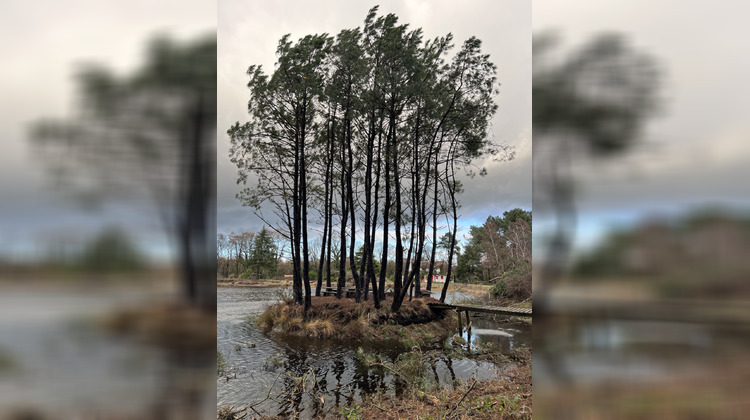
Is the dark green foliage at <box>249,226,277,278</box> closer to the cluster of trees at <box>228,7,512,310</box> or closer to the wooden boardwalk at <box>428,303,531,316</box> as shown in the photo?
the cluster of trees at <box>228,7,512,310</box>

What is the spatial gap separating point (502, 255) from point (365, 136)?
774 cm

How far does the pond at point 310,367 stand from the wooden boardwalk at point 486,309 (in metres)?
0.75

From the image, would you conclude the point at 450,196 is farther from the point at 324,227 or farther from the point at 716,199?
the point at 716,199

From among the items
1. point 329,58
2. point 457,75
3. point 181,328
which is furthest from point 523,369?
point 329,58

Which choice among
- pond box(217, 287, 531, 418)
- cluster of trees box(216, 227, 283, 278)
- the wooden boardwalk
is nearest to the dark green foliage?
cluster of trees box(216, 227, 283, 278)

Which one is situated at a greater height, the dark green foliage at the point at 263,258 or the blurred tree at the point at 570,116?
the blurred tree at the point at 570,116

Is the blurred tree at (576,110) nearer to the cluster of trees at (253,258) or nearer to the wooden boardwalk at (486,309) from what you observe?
the wooden boardwalk at (486,309)

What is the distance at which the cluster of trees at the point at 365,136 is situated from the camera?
28.3 ft

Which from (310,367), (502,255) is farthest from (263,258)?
(502,255)

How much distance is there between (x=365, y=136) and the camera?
32.9 feet

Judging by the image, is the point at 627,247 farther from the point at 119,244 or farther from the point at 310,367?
the point at 310,367

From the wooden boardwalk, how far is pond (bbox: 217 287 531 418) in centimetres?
75

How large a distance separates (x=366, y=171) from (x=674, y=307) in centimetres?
951

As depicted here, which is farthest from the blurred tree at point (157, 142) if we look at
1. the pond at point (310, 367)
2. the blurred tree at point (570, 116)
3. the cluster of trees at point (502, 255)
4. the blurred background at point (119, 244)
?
the cluster of trees at point (502, 255)
